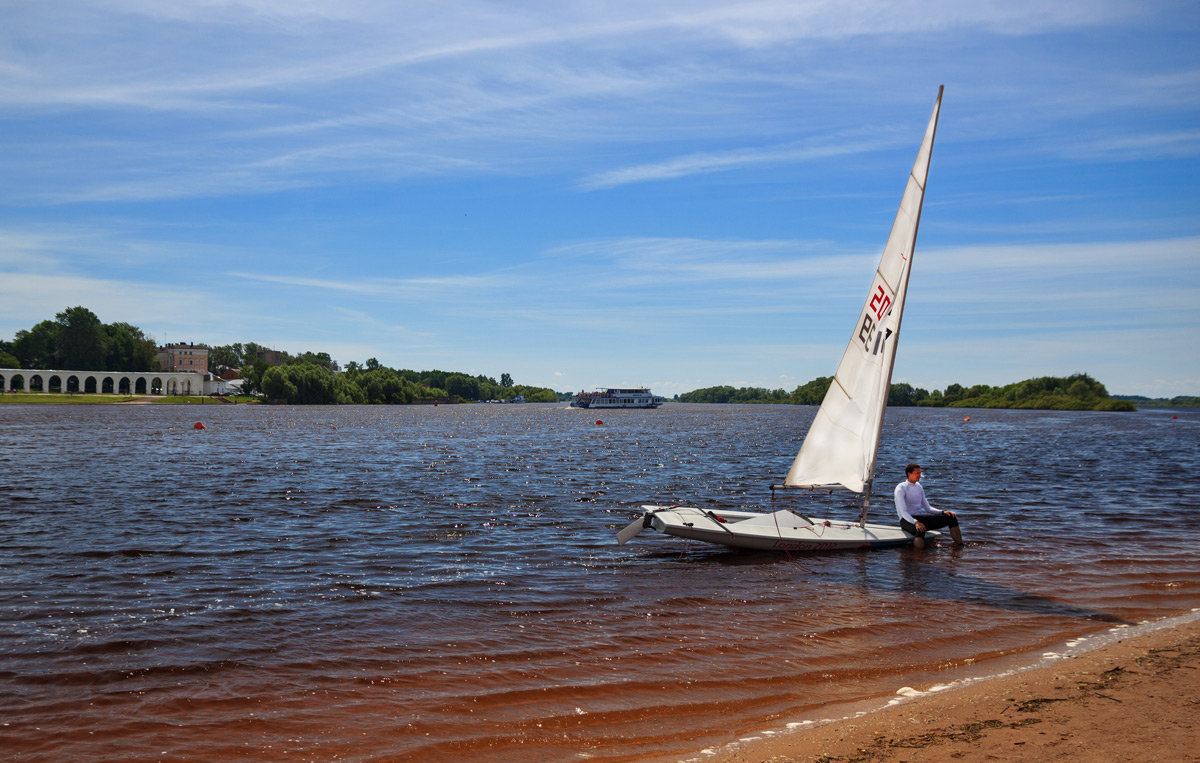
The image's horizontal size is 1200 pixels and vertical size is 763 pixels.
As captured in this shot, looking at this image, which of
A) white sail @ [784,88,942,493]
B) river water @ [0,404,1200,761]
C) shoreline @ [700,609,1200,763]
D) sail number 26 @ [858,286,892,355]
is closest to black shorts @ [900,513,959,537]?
river water @ [0,404,1200,761]

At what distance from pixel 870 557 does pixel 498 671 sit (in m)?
12.3

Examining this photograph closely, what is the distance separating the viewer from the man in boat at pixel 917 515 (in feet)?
68.0

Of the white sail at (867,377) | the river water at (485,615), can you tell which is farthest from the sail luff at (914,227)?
the river water at (485,615)

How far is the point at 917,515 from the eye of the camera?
2116cm

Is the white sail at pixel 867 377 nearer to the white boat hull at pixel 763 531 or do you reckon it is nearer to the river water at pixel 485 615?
the white boat hull at pixel 763 531

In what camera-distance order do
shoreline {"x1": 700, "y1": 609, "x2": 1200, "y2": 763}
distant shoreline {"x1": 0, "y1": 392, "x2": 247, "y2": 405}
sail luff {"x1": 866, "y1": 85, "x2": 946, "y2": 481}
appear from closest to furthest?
shoreline {"x1": 700, "y1": 609, "x2": 1200, "y2": 763}
sail luff {"x1": 866, "y1": 85, "x2": 946, "y2": 481}
distant shoreline {"x1": 0, "y1": 392, "x2": 247, "y2": 405}

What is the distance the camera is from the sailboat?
61.3ft

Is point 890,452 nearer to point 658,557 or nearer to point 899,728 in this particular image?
point 658,557

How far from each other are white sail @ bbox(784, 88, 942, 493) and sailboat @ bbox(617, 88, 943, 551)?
2 centimetres

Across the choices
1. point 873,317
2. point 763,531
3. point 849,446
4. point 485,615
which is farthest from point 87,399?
point 873,317

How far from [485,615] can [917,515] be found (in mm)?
13036

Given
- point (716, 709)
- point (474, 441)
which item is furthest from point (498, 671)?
point (474, 441)

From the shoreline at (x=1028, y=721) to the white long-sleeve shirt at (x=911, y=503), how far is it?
993 centimetres

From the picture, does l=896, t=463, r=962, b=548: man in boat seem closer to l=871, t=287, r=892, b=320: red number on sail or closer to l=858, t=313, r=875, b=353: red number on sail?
l=858, t=313, r=875, b=353: red number on sail
